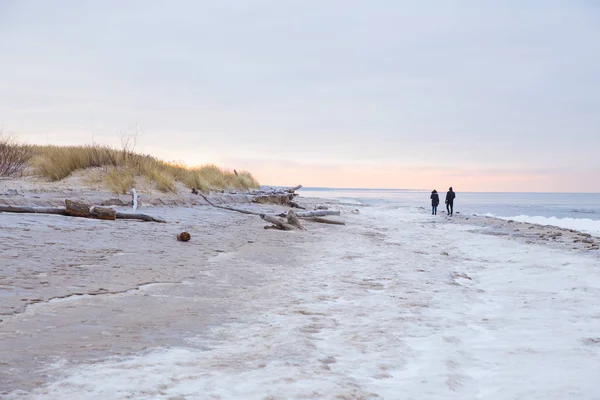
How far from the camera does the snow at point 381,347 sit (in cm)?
279

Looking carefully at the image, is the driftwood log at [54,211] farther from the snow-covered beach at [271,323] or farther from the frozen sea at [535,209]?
the frozen sea at [535,209]

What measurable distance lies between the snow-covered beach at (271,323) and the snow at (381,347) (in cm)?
1

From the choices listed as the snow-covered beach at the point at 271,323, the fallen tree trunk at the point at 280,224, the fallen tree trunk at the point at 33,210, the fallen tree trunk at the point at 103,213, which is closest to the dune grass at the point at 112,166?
the fallen tree trunk at the point at 103,213

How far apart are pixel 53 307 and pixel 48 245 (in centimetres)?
268

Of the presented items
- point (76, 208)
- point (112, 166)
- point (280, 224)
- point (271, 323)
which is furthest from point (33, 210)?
point (112, 166)

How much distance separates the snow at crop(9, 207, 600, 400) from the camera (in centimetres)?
279

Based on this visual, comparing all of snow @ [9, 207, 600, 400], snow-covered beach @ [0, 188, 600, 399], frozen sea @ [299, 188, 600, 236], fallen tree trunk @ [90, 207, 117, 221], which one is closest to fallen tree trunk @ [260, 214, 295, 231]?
snow-covered beach @ [0, 188, 600, 399]

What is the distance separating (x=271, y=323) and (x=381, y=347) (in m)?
1.01

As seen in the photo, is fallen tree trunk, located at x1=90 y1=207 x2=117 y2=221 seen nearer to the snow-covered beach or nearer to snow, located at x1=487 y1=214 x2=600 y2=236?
the snow-covered beach

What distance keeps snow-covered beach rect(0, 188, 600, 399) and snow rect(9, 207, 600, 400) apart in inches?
0.6

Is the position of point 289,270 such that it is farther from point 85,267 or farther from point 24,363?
point 24,363

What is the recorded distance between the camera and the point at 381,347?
366 cm

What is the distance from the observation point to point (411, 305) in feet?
16.8

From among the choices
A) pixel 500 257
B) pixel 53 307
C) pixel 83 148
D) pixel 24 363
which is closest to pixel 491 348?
pixel 24 363
